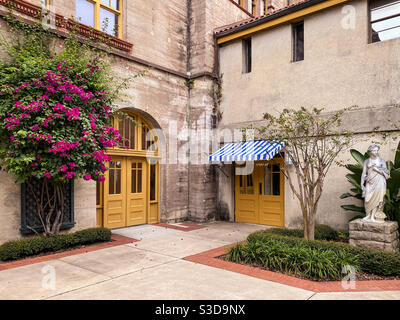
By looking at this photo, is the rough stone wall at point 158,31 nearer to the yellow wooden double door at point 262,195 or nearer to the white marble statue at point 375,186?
the yellow wooden double door at point 262,195

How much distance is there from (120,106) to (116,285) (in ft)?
19.3

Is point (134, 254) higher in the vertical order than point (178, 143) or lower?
lower

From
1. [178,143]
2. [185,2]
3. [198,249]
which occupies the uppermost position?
[185,2]

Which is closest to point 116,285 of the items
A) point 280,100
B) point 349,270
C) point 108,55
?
point 349,270

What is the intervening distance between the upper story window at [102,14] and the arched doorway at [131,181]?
2.61m

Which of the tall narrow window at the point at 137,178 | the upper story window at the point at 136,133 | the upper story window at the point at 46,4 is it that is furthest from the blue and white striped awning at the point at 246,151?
the upper story window at the point at 46,4

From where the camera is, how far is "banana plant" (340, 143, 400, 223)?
7.50 meters

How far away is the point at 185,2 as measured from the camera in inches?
481

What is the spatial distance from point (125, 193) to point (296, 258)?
6063mm

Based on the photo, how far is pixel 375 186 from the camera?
273 inches

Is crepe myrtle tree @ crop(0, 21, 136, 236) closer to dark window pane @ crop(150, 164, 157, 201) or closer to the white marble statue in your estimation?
dark window pane @ crop(150, 164, 157, 201)

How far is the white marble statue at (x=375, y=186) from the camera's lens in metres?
6.86
